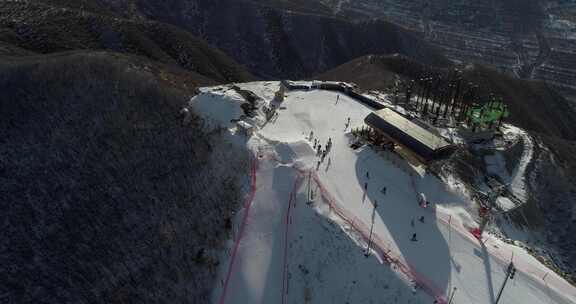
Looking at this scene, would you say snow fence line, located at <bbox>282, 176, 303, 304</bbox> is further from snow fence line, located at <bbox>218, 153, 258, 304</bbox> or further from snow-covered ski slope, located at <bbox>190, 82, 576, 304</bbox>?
snow fence line, located at <bbox>218, 153, 258, 304</bbox>

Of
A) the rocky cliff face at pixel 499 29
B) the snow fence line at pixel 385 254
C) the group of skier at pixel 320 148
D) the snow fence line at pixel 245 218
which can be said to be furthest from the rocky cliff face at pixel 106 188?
the rocky cliff face at pixel 499 29

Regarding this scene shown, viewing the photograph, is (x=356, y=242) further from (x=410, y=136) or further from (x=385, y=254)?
(x=410, y=136)

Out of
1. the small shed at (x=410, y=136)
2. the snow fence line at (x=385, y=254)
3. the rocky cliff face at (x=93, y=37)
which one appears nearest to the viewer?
the snow fence line at (x=385, y=254)

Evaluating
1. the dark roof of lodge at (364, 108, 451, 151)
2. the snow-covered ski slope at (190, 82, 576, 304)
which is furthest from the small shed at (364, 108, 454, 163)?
the snow-covered ski slope at (190, 82, 576, 304)

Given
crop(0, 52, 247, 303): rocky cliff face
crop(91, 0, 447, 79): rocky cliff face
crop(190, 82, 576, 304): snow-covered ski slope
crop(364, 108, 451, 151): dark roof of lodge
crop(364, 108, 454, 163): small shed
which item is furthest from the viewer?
crop(91, 0, 447, 79): rocky cliff face

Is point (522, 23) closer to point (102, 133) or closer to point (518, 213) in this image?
point (518, 213)

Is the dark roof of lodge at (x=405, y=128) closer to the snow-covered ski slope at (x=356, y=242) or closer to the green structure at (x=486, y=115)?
the snow-covered ski slope at (x=356, y=242)
